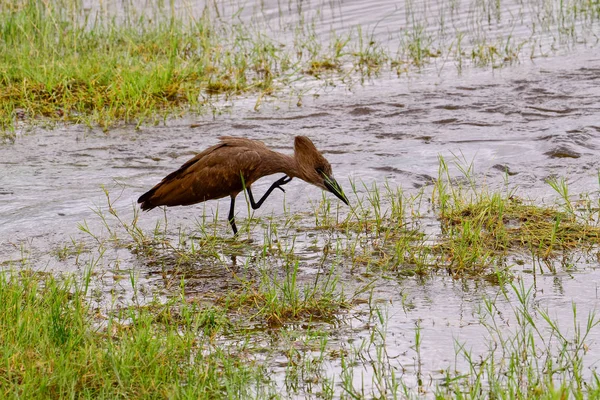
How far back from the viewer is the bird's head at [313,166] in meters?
6.49

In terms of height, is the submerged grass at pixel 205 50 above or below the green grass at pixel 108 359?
above

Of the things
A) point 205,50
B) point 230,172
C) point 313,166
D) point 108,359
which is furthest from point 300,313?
point 205,50

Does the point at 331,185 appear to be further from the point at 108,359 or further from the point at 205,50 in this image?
the point at 205,50

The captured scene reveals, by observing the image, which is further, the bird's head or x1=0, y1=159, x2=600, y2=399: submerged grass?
the bird's head

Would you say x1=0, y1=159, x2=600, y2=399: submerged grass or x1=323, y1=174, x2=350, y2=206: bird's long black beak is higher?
x1=323, y1=174, x2=350, y2=206: bird's long black beak

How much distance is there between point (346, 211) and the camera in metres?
6.75

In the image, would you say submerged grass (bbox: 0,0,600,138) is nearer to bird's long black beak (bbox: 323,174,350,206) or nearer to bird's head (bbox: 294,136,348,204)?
bird's head (bbox: 294,136,348,204)

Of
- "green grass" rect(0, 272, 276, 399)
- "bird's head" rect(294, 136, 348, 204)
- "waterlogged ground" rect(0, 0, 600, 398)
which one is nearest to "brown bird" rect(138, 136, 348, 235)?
"bird's head" rect(294, 136, 348, 204)

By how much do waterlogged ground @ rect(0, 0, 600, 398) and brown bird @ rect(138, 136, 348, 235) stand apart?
0.68ft

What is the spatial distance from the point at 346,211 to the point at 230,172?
2.94 ft

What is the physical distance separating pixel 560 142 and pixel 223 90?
350cm

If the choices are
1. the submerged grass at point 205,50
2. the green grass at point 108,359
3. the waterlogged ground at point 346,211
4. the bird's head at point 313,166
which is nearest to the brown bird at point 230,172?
the bird's head at point 313,166

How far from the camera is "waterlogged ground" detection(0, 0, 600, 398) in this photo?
443cm

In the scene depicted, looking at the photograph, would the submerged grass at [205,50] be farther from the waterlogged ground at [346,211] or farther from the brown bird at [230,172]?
the brown bird at [230,172]
